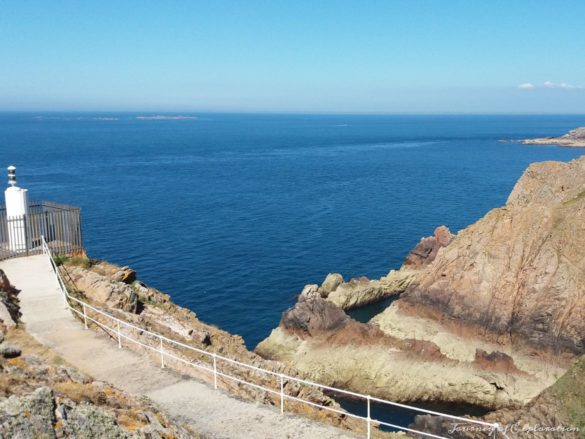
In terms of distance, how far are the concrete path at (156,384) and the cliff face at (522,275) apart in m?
23.3

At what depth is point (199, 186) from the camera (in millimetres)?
92938

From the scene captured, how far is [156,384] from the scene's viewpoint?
13812mm

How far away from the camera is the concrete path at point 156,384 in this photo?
39.1 feet

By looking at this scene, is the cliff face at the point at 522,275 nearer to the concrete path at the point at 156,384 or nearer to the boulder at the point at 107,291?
the boulder at the point at 107,291

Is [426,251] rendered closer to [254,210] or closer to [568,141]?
[254,210]

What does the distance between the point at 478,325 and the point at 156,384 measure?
80.6 ft

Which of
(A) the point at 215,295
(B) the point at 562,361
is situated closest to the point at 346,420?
(B) the point at 562,361

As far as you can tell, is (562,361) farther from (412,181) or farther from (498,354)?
(412,181)

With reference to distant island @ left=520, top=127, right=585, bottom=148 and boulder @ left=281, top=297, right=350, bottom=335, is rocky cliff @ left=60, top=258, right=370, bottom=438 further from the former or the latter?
distant island @ left=520, top=127, right=585, bottom=148

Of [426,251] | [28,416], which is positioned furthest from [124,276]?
[426,251]

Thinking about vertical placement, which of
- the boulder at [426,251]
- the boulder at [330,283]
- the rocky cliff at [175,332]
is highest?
the rocky cliff at [175,332]

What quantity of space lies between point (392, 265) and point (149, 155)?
103 m

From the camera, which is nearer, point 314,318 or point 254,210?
point 314,318

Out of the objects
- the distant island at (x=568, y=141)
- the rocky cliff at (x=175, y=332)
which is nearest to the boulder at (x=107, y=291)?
the rocky cliff at (x=175, y=332)
